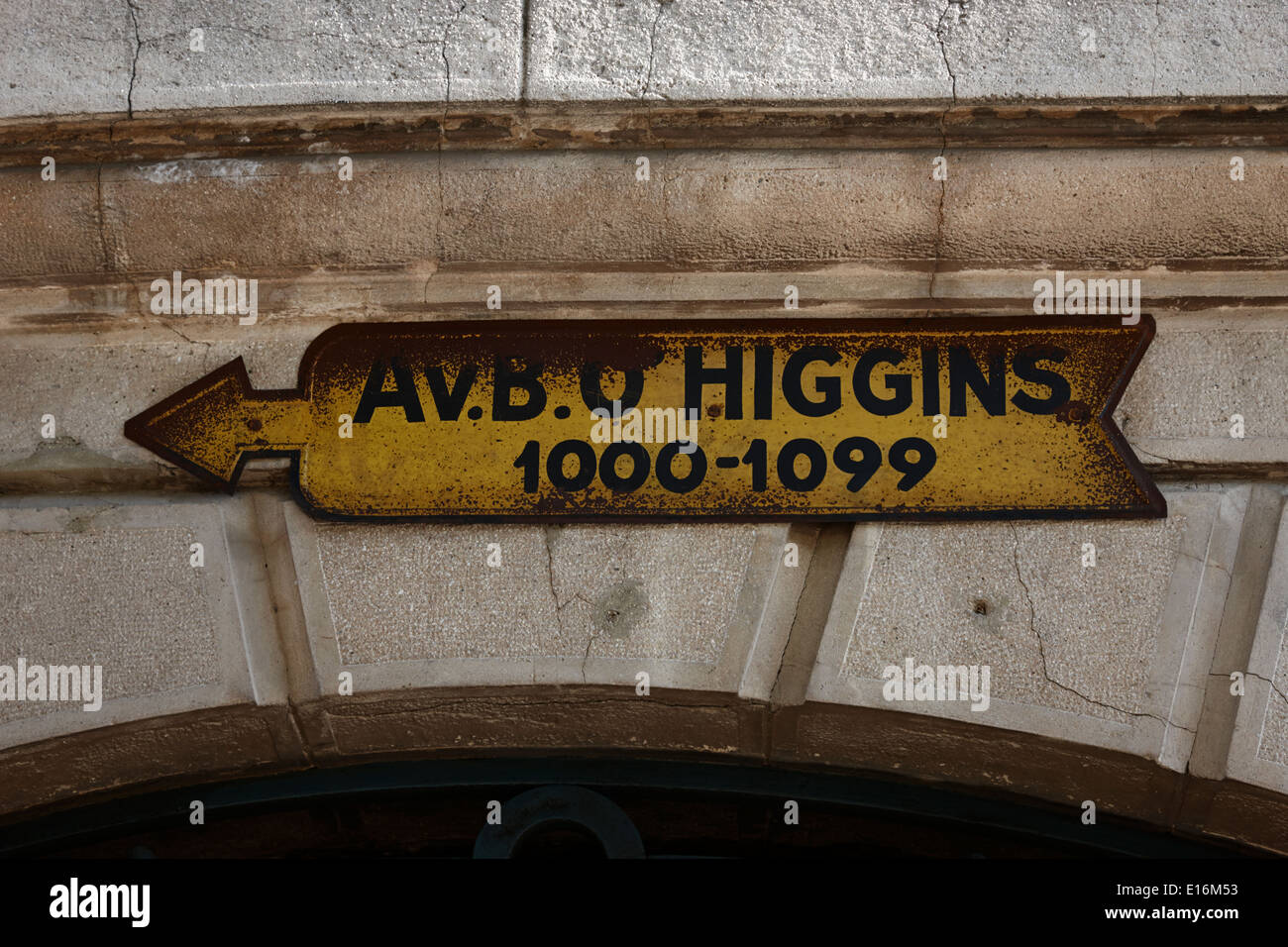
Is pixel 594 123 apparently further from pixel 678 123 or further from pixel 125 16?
pixel 125 16

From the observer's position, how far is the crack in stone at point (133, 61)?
2100 mm

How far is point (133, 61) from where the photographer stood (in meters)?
2.12

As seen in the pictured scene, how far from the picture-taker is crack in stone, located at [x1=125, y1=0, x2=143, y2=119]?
6.89 ft

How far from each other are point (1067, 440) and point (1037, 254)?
0.43 metres

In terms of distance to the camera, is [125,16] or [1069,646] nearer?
[1069,646]

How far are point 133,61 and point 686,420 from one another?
1509 mm

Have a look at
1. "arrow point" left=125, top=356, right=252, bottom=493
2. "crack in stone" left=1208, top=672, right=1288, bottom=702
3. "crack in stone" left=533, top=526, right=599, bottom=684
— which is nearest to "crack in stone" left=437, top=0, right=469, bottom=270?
"arrow point" left=125, top=356, right=252, bottom=493

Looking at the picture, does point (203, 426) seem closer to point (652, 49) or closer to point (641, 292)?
point (641, 292)

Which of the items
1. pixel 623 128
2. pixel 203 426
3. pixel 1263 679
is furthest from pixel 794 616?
pixel 203 426

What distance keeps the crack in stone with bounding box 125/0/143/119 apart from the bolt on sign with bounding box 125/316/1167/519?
0.63 m

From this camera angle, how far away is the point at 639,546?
2080 mm

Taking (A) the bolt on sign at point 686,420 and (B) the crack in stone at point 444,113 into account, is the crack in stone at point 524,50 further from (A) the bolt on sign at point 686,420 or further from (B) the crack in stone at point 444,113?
(A) the bolt on sign at point 686,420

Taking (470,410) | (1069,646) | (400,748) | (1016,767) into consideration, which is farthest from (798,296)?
(400,748)
